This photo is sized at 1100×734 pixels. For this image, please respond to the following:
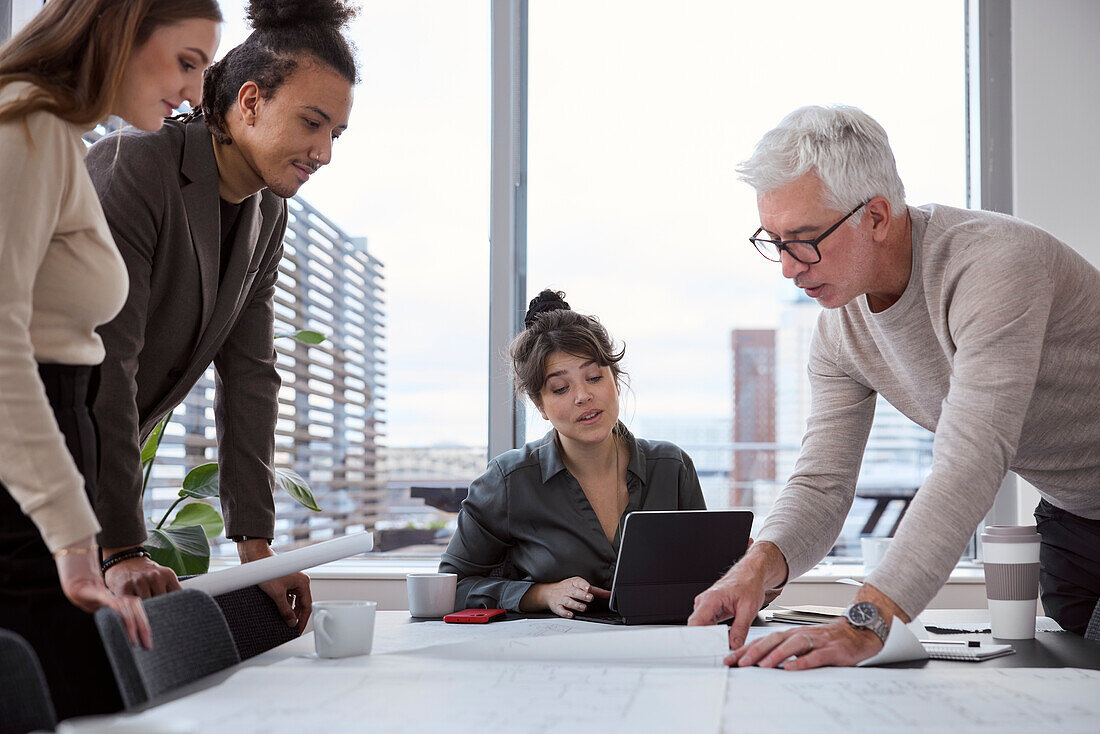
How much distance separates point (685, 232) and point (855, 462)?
1.75m

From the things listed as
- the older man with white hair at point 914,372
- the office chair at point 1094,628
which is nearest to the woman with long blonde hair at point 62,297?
the older man with white hair at point 914,372

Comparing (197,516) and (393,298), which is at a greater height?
(393,298)

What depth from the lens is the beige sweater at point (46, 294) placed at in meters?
0.99

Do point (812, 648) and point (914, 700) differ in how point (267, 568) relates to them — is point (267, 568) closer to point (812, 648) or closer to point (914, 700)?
point (812, 648)

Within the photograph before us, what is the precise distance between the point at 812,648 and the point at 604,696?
324 mm

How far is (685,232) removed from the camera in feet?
11.0

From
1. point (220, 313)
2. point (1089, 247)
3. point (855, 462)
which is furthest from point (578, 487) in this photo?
point (1089, 247)

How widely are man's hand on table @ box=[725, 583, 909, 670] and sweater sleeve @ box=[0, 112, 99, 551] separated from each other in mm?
810

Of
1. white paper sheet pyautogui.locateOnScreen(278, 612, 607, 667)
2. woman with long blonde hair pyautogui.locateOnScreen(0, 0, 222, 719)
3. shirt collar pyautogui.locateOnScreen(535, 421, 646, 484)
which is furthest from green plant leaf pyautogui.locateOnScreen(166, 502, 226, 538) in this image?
woman with long blonde hair pyautogui.locateOnScreen(0, 0, 222, 719)

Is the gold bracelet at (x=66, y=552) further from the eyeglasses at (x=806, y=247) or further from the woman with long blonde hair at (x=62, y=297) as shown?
the eyeglasses at (x=806, y=247)

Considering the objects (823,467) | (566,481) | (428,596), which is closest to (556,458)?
(566,481)

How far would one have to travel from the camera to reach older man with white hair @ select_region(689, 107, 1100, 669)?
126 cm

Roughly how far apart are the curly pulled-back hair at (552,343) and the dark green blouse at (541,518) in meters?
0.18

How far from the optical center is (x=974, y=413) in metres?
1.31
